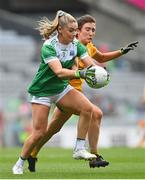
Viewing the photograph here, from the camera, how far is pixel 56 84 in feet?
37.2

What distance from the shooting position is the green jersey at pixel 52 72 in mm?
11188

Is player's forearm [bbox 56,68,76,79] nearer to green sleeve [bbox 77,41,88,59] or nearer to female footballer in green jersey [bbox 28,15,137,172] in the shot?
green sleeve [bbox 77,41,88,59]

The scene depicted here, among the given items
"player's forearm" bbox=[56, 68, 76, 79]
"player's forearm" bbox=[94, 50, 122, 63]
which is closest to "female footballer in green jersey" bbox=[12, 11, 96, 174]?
"player's forearm" bbox=[56, 68, 76, 79]

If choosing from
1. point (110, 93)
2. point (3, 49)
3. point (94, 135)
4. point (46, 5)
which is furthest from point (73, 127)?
point (94, 135)

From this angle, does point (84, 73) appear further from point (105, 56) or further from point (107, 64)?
point (107, 64)

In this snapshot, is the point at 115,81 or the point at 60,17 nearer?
the point at 60,17

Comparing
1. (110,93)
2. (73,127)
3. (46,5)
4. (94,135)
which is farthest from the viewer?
(46,5)

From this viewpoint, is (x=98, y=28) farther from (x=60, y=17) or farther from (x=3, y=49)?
(x=60, y=17)

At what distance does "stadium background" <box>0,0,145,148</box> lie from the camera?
91.5ft

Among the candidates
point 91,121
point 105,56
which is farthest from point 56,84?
point 105,56

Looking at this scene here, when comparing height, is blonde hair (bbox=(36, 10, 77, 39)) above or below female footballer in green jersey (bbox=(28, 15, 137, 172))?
above

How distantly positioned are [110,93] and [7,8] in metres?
7.53

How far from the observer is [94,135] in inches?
473

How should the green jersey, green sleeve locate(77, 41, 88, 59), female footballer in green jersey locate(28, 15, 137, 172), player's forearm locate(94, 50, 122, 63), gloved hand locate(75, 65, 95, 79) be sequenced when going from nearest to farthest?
gloved hand locate(75, 65, 95, 79)
the green jersey
green sleeve locate(77, 41, 88, 59)
female footballer in green jersey locate(28, 15, 137, 172)
player's forearm locate(94, 50, 122, 63)
